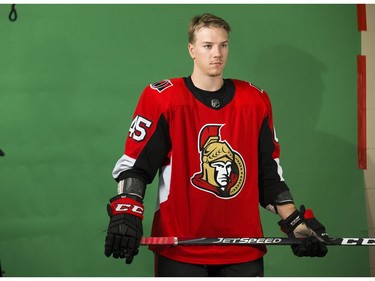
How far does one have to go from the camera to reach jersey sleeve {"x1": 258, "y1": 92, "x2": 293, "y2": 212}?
2715mm

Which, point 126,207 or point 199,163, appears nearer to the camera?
point 126,207

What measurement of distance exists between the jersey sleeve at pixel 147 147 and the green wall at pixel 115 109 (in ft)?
3.27

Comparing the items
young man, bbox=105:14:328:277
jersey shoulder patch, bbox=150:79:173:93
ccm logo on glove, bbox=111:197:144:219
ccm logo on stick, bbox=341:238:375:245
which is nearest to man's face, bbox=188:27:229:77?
young man, bbox=105:14:328:277

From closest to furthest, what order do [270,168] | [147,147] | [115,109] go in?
[147,147], [270,168], [115,109]

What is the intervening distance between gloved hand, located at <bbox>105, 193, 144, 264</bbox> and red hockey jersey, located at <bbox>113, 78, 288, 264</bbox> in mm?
118

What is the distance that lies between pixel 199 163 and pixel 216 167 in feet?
0.20

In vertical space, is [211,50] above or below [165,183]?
above

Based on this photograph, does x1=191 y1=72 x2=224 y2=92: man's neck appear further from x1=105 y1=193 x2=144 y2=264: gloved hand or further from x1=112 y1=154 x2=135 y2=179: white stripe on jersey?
x1=105 y1=193 x2=144 y2=264: gloved hand

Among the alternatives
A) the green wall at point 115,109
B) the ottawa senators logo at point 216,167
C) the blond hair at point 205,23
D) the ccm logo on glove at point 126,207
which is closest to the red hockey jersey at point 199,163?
the ottawa senators logo at point 216,167

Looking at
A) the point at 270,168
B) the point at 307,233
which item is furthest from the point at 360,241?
the point at 270,168

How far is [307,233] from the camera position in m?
2.64

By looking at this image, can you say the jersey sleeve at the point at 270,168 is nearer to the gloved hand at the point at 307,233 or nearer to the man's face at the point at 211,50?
the gloved hand at the point at 307,233

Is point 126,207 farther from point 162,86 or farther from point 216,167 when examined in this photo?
point 162,86

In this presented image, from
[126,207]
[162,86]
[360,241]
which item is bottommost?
[360,241]
